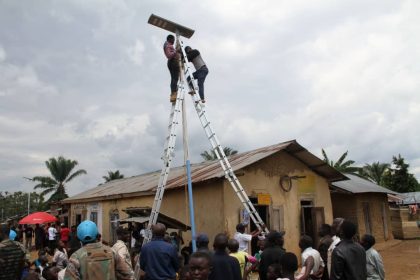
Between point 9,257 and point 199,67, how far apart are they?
5337 mm

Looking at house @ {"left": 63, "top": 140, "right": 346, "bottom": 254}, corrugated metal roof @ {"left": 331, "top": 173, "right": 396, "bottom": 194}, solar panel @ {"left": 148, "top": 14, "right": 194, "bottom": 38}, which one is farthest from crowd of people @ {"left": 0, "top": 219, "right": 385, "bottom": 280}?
corrugated metal roof @ {"left": 331, "top": 173, "right": 396, "bottom": 194}

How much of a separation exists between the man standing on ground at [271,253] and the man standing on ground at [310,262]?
0.38 meters

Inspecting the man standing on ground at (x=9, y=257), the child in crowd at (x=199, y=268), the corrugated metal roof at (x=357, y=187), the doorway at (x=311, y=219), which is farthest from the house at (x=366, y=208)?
the man standing on ground at (x=9, y=257)

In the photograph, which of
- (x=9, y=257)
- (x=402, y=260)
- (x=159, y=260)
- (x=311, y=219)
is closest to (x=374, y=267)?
(x=159, y=260)

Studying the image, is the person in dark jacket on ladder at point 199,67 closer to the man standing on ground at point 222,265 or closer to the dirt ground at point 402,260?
the man standing on ground at point 222,265

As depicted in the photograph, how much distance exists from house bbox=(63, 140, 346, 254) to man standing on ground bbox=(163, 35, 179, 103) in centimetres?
287

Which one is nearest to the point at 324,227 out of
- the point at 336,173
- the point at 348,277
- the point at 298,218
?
the point at 348,277

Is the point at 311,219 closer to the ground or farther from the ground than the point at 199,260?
closer to the ground

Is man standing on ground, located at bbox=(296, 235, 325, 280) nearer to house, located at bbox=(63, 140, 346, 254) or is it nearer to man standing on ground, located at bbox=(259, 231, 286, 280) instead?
man standing on ground, located at bbox=(259, 231, 286, 280)

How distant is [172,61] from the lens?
→ 8039 millimetres

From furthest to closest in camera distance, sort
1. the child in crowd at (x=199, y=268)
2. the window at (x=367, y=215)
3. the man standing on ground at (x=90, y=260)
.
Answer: the window at (x=367, y=215) → the man standing on ground at (x=90, y=260) → the child in crowd at (x=199, y=268)

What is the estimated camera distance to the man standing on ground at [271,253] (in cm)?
461

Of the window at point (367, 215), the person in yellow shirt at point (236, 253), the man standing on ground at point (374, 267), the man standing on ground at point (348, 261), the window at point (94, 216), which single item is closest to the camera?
the man standing on ground at point (348, 261)

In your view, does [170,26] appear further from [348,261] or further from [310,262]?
[348,261]
